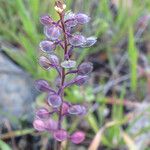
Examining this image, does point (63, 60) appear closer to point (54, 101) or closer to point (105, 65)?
point (54, 101)

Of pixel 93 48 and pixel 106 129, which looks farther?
pixel 93 48

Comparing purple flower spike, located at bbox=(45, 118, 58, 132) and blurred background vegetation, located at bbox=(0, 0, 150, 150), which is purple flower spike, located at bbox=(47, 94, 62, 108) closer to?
purple flower spike, located at bbox=(45, 118, 58, 132)

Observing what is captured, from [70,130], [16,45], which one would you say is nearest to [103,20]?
[16,45]

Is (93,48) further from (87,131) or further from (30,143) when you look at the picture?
(30,143)

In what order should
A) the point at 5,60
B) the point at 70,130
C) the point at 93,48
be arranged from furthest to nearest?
the point at 93,48
the point at 5,60
the point at 70,130

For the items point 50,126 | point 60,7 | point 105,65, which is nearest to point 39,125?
point 50,126

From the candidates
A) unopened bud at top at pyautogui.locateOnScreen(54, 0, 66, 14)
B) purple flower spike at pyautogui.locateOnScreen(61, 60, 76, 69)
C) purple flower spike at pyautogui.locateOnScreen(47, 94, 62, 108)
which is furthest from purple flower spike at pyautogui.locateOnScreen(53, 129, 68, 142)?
unopened bud at top at pyautogui.locateOnScreen(54, 0, 66, 14)

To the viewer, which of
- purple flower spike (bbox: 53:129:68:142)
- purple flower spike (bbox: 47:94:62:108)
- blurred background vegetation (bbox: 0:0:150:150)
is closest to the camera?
purple flower spike (bbox: 47:94:62:108)

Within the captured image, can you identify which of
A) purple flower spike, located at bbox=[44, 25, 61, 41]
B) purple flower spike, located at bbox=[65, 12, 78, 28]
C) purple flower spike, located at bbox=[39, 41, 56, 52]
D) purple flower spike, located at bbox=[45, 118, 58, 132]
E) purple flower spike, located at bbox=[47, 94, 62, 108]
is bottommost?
purple flower spike, located at bbox=[45, 118, 58, 132]
